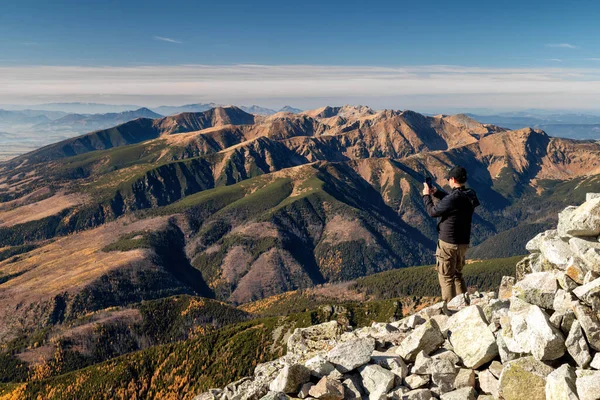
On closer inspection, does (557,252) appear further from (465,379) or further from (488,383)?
(465,379)

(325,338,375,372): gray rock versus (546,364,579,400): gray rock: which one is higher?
(546,364,579,400): gray rock

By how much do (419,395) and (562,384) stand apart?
17.1ft

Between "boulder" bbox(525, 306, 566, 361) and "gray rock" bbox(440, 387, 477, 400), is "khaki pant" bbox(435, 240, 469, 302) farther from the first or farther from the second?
"gray rock" bbox(440, 387, 477, 400)

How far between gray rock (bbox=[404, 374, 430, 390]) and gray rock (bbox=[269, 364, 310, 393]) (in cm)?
451

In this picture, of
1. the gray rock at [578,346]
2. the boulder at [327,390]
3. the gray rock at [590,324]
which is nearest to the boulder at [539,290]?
the gray rock at [590,324]

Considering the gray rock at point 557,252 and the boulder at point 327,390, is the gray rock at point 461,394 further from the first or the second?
the gray rock at point 557,252

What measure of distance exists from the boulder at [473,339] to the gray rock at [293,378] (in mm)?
7211

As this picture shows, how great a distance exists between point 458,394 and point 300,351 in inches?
550

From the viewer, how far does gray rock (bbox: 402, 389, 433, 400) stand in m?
15.5

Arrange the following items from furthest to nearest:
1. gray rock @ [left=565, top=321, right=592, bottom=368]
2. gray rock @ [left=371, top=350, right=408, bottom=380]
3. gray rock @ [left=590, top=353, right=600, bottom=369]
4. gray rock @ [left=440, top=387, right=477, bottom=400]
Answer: gray rock @ [left=371, top=350, right=408, bottom=380] < gray rock @ [left=440, top=387, right=477, bottom=400] < gray rock @ [left=565, top=321, right=592, bottom=368] < gray rock @ [left=590, top=353, right=600, bottom=369]

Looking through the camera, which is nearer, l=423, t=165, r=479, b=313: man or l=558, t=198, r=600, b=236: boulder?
l=558, t=198, r=600, b=236: boulder

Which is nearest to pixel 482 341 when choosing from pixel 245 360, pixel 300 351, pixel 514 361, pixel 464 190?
pixel 514 361

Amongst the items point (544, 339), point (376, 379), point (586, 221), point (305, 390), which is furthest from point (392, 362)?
point (586, 221)

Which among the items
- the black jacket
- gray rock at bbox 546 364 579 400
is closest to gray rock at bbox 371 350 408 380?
gray rock at bbox 546 364 579 400
